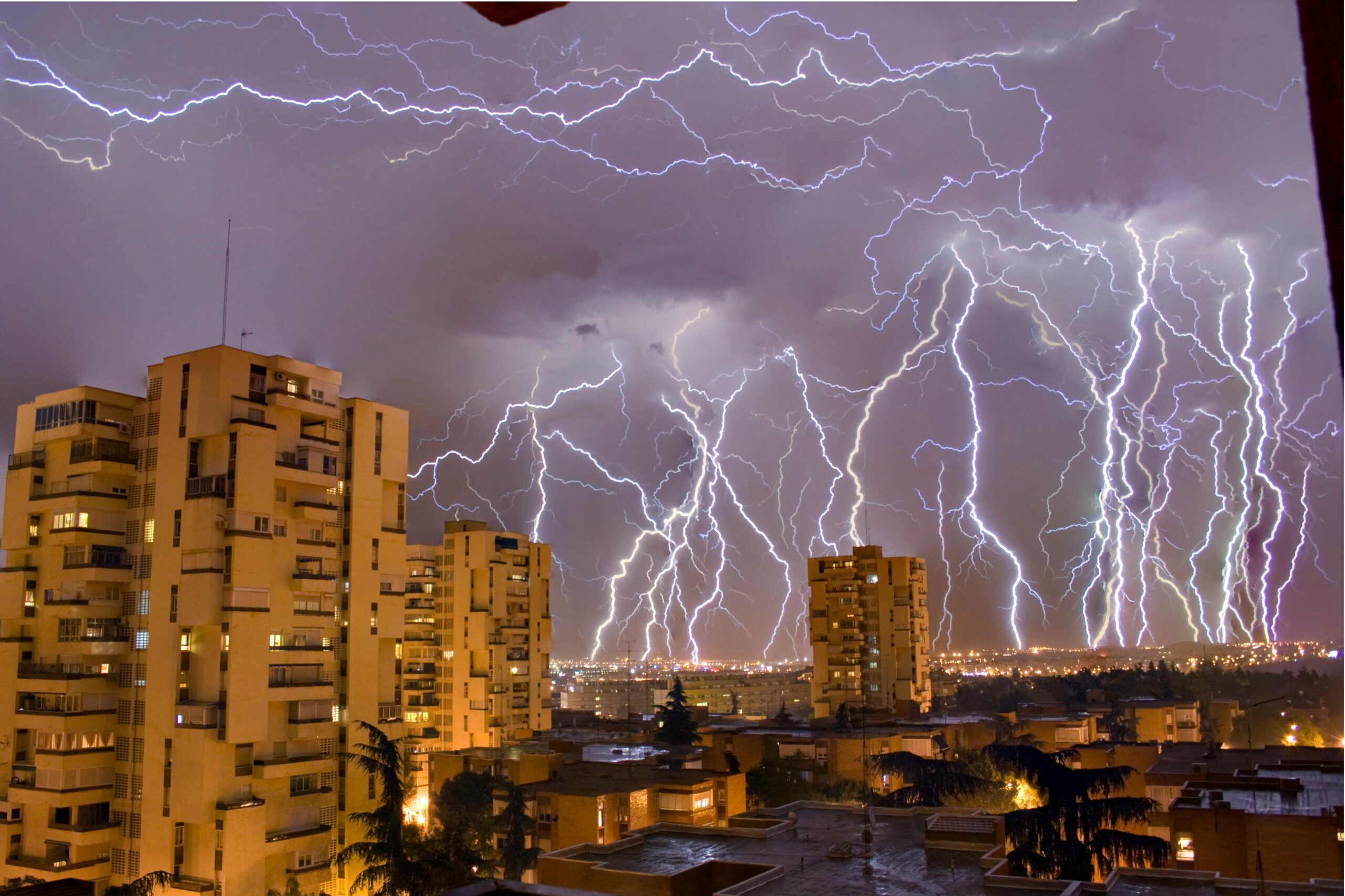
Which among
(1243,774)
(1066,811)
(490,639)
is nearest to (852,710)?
(490,639)

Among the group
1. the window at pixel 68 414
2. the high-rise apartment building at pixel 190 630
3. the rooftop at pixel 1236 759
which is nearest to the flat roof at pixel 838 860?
the high-rise apartment building at pixel 190 630

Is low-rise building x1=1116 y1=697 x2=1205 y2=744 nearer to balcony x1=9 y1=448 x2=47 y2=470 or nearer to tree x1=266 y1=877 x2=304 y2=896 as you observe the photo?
tree x1=266 y1=877 x2=304 y2=896

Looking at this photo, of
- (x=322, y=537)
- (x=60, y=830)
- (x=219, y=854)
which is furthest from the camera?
(x=322, y=537)

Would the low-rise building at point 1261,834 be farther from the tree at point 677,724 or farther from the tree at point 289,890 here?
the tree at point 677,724

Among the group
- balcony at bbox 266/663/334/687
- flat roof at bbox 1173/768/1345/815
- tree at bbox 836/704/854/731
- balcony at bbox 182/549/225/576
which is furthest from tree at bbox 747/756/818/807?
balcony at bbox 182/549/225/576

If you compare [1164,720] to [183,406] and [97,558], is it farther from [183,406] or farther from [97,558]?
[97,558]

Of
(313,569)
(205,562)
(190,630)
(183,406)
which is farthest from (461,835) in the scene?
(183,406)

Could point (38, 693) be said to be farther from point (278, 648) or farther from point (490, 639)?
point (490, 639)
